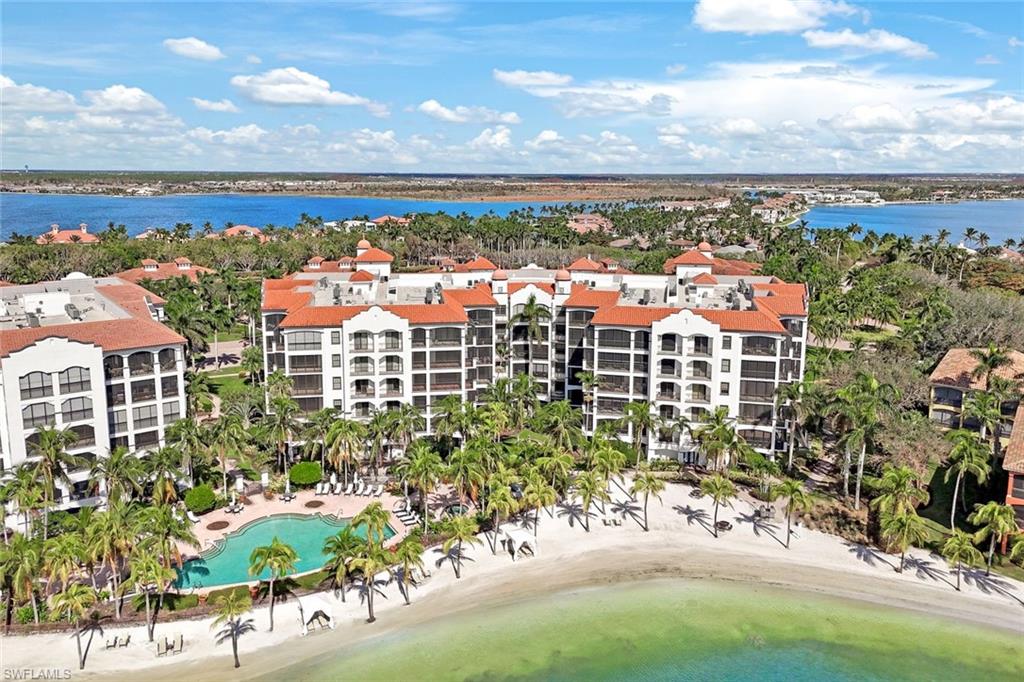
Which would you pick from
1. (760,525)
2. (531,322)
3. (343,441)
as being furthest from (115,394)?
(760,525)

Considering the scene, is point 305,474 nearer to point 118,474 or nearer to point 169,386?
point 169,386

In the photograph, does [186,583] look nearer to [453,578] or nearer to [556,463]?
[453,578]

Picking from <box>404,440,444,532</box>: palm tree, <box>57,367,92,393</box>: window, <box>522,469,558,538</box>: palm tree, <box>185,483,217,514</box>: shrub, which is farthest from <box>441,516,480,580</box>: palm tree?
<box>57,367,92,393</box>: window

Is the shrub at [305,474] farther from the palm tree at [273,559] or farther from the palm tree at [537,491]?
the palm tree at [537,491]

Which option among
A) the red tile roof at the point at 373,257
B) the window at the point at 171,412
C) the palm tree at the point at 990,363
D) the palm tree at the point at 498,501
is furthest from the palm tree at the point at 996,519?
the red tile roof at the point at 373,257

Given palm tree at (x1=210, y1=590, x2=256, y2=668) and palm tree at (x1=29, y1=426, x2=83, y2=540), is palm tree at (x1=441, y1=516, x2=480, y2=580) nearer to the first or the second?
palm tree at (x1=210, y1=590, x2=256, y2=668)

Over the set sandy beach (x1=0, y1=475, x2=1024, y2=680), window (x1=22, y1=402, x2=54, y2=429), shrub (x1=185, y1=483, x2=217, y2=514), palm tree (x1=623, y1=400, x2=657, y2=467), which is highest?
window (x1=22, y1=402, x2=54, y2=429)

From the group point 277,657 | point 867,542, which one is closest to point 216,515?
point 277,657
